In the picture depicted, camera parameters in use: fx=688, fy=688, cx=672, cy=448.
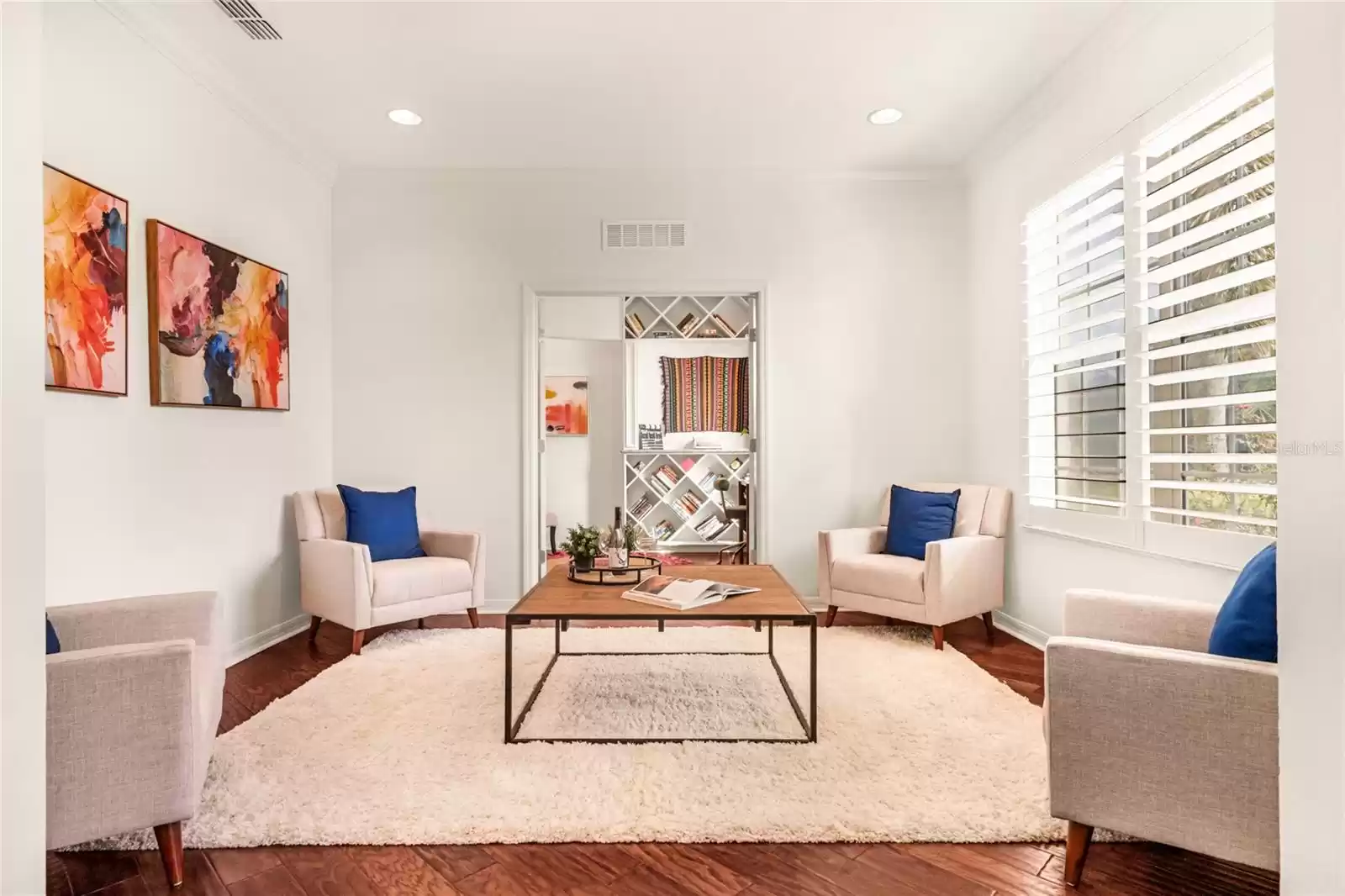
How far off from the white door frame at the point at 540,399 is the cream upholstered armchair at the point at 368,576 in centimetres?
49

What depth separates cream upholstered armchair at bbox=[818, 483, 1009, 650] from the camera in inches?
137

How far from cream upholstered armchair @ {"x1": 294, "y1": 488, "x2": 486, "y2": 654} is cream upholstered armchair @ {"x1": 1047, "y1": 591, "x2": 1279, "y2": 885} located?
299cm

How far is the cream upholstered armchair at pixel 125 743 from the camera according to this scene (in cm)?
149

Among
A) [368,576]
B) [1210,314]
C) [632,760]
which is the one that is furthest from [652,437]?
[1210,314]

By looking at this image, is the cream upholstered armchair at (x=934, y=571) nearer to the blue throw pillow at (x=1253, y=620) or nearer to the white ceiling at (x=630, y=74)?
the blue throw pillow at (x=1253, y=620)

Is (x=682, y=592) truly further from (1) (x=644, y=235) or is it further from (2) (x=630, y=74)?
(1) (x=644, y=235)

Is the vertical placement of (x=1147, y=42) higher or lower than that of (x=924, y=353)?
higher

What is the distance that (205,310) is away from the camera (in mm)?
3225

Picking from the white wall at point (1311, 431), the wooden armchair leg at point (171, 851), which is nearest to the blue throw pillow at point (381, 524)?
the wooden armchair leg at point (171, 851)

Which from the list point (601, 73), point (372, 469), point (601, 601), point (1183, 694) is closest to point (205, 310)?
point (372, 469)

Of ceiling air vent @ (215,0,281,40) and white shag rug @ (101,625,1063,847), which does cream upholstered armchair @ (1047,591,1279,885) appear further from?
ceiling air vent @ (215,0,281,40)

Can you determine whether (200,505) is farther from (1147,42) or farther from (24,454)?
(1147,42)

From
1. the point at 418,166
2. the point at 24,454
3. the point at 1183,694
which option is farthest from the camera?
the point at 418,166

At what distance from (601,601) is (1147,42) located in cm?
309
